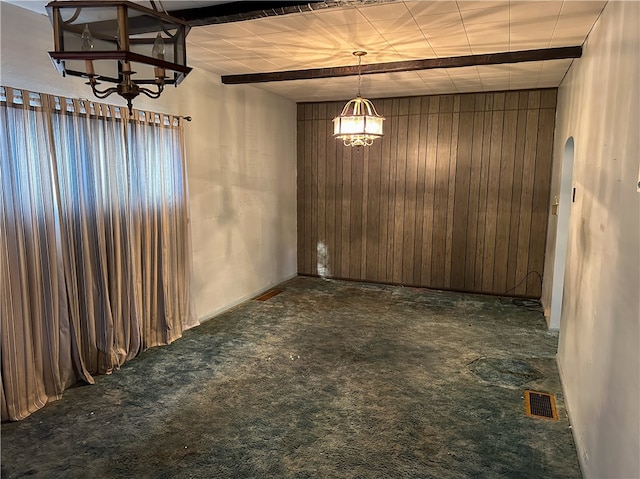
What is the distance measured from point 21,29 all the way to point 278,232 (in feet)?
12.8

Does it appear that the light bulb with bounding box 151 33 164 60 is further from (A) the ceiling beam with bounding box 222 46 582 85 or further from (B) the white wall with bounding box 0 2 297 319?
(A) the ceiling beam with bounding box 222 46 582 85

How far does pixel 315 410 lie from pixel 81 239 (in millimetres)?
2094

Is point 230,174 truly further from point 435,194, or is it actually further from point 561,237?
point 561,237

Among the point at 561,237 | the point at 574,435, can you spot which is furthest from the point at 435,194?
the point at 574,435

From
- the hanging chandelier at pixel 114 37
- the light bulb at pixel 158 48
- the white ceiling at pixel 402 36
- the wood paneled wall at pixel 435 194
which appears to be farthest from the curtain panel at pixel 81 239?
the wood paneled wall at pixel 435 194

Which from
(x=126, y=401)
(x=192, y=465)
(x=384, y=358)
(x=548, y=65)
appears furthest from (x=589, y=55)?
(x=126, y=401)

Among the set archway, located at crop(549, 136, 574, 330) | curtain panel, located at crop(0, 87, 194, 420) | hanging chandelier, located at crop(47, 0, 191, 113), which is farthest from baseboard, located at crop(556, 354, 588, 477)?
curtain panel, located at crop(0, 87, 194, 420)

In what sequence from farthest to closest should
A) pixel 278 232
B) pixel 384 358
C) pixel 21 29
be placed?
1. pixel 278 232
2. pixel 384 358
3. pixel 21 29

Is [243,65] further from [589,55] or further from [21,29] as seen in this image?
[589,55]

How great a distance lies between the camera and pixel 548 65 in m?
4.13

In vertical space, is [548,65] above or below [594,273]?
above

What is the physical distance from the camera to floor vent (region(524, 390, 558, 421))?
2941mm

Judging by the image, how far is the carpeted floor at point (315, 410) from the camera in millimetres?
2434

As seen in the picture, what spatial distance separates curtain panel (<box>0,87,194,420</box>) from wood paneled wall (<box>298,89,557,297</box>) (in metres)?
2.80
